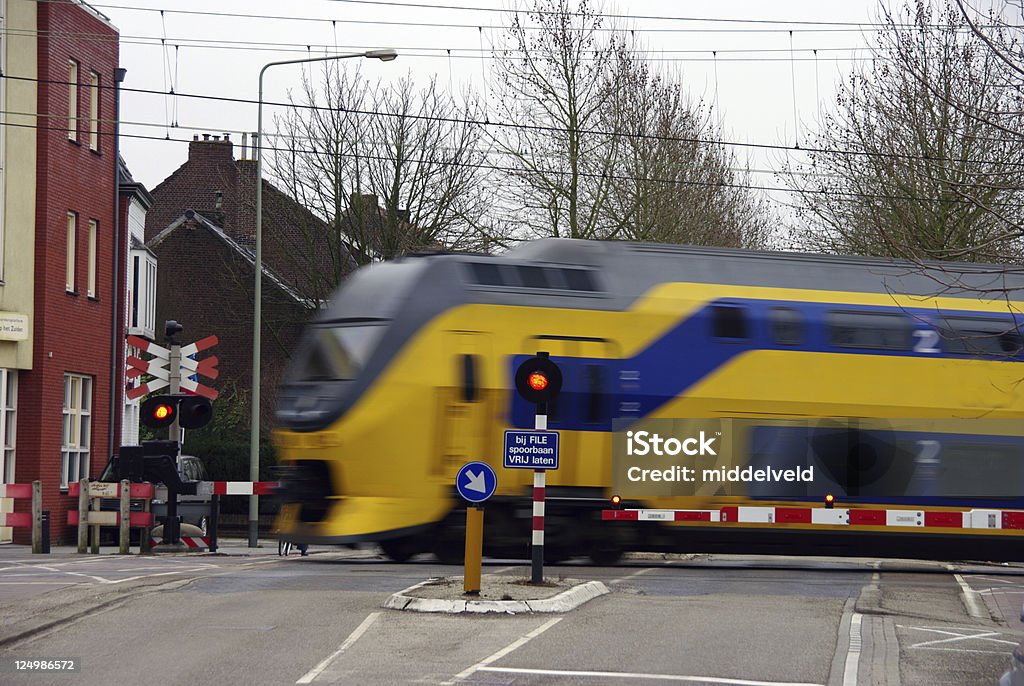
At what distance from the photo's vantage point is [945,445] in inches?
808

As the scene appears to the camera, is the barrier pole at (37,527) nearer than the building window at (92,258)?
Yes

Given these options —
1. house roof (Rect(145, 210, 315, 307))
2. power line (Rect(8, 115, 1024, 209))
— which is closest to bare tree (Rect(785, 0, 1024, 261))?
power line (Rect(8, 115, 1024, 209))

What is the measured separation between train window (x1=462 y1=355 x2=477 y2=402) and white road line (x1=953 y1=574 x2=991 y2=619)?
253 inches

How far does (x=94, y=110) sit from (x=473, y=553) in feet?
70.7

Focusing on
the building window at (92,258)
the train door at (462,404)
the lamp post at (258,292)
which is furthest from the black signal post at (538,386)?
the building window at (92,258)

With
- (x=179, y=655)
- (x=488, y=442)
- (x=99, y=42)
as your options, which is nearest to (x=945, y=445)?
(x=488, y=442)

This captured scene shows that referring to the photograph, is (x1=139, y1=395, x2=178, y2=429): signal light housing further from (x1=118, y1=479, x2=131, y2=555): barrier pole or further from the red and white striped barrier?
the red and white striped barrier

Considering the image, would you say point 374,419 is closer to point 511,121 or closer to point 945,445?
point 945,445

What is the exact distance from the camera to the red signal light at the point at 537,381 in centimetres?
1519

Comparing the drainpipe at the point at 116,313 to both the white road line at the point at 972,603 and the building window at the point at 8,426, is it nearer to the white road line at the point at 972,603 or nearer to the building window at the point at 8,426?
the building window at the point at 8,426

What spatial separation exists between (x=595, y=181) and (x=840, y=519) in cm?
1672

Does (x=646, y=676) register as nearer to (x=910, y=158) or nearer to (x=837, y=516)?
(x=837, y=516)

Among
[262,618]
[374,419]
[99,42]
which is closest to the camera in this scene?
[262,618]

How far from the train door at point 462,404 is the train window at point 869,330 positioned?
5.03 metres
